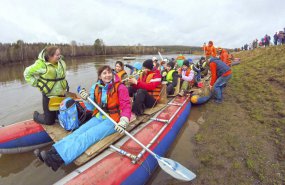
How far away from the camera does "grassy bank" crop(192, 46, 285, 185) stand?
333 centimetres

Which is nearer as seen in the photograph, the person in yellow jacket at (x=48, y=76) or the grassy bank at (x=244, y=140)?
the grassy bank at (x=244, y=140)

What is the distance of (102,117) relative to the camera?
11.8 feet

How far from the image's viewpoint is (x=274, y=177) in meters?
3.16

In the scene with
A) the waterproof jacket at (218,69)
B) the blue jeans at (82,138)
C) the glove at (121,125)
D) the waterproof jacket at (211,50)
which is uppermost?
the waterproof jacket at (211,50)

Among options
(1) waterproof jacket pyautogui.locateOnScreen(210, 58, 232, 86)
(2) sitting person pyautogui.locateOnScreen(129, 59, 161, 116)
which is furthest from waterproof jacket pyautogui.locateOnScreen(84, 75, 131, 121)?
(1) waterproof jacket pyautogui.locateOnScreen(210, 58, 232, 86)

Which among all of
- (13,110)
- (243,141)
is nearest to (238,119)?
(243,141)

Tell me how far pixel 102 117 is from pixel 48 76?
1446 millimetres

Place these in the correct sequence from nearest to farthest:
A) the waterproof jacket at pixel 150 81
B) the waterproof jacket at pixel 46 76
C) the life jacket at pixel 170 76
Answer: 1. the waterproof jacket at pixel 46 76
2. the waterproof jacket at pixel 150 81
3. the life jacket at pixel 170 76

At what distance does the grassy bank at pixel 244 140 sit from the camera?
3326mm

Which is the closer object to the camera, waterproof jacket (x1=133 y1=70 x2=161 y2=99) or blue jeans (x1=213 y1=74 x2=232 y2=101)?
waterproof jacket (x1=133 y1=70 x2=161 y2=99)

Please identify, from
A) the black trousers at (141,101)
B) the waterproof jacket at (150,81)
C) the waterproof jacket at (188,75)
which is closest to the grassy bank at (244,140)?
the waterproof jacket at (188,75)

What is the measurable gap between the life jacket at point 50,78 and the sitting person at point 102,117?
765 millimetres

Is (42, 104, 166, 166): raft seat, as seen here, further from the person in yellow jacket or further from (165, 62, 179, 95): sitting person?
(165, 62, 179, 95): sitting person

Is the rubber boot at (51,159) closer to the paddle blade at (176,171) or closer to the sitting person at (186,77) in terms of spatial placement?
the paddle blade at (176,171)
